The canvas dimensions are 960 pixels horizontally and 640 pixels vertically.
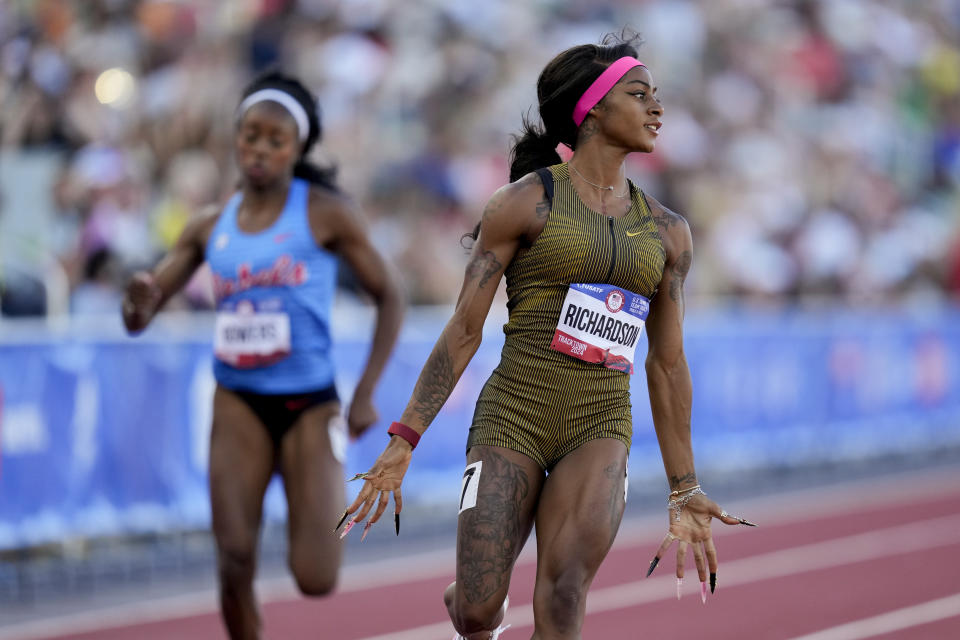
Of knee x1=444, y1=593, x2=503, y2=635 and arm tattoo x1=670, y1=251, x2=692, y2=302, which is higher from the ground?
arm tattoo x1=670, y1=251, x2=692, y2=302

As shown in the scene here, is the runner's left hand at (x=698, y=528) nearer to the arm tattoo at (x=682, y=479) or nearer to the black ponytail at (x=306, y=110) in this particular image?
the arm tattoo at (x=682, y=479)

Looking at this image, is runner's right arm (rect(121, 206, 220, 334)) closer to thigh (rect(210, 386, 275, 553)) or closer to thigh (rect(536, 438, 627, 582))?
thigh (rect(210, 386, 275, 553))

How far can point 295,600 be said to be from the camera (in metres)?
8.75

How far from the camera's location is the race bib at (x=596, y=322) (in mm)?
4883

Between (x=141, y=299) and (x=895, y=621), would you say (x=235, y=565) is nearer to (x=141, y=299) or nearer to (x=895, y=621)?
(x=141, y=299)

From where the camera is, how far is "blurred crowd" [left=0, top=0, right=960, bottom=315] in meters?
10.1

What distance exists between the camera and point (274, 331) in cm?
632

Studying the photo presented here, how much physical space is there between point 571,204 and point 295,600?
4.62 meters

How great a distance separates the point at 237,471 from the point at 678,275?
223cm

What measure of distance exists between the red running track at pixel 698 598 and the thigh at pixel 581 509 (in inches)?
118

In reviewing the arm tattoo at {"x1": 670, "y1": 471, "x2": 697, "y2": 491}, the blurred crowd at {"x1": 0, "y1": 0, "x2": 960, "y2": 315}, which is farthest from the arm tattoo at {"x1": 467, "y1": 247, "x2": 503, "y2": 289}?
the blurred crowd at {"x1": 0, "y1": 0, "x2": 960, "y2": 315}

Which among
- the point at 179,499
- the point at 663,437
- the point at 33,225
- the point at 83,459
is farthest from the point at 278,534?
the point at 663,437

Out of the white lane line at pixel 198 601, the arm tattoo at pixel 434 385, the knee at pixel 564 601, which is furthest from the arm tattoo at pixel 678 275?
the white lane line at pixel 198 601

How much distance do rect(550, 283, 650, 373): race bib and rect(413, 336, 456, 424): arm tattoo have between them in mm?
385
